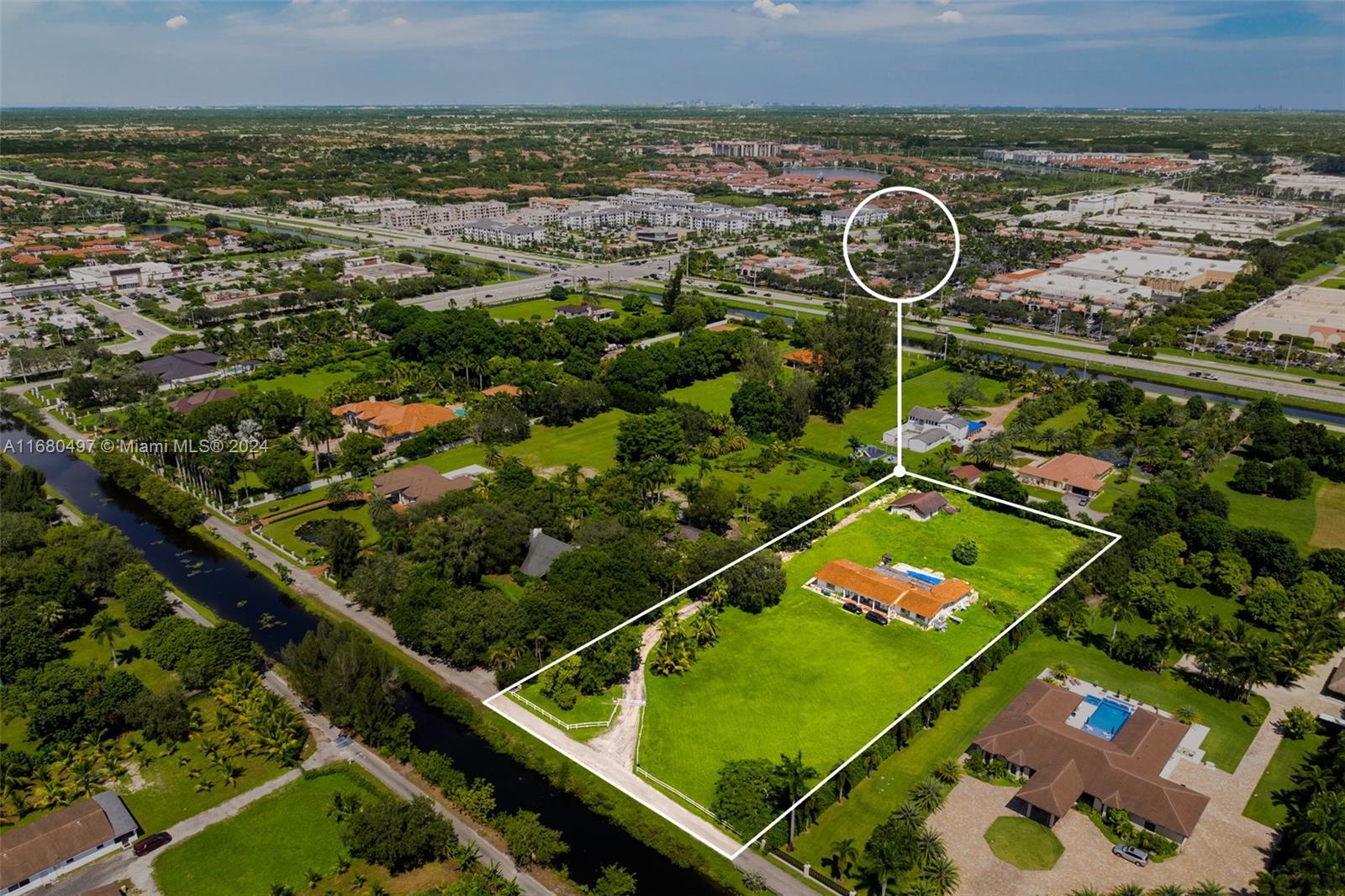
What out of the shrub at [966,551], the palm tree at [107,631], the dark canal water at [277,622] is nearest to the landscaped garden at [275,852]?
the dark canal water at [277,622]

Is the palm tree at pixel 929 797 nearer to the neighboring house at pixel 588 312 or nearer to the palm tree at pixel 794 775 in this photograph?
the palm tree at pixel 794 775

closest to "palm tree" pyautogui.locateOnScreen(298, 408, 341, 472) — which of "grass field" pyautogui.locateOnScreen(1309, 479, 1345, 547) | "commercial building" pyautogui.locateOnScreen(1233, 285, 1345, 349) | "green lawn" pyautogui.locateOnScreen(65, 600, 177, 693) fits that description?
"green lawn" pyautogui.locateOnScreen(65, 600, 177, 693)

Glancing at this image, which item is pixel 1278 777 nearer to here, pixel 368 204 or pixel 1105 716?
pixel 1105 716

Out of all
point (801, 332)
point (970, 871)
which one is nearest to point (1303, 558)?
point (970, 871)

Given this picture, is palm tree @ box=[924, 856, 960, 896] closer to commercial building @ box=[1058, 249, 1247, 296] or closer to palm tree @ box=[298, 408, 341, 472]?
palm tree @ box=[298, 408, 341, 472]

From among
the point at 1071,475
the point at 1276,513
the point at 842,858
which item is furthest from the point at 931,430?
the point at 842,858

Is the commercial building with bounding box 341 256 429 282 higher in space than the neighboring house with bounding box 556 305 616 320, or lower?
higher

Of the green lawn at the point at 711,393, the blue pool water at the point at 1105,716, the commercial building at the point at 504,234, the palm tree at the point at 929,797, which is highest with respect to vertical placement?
the commercial building at the point at 504,234
